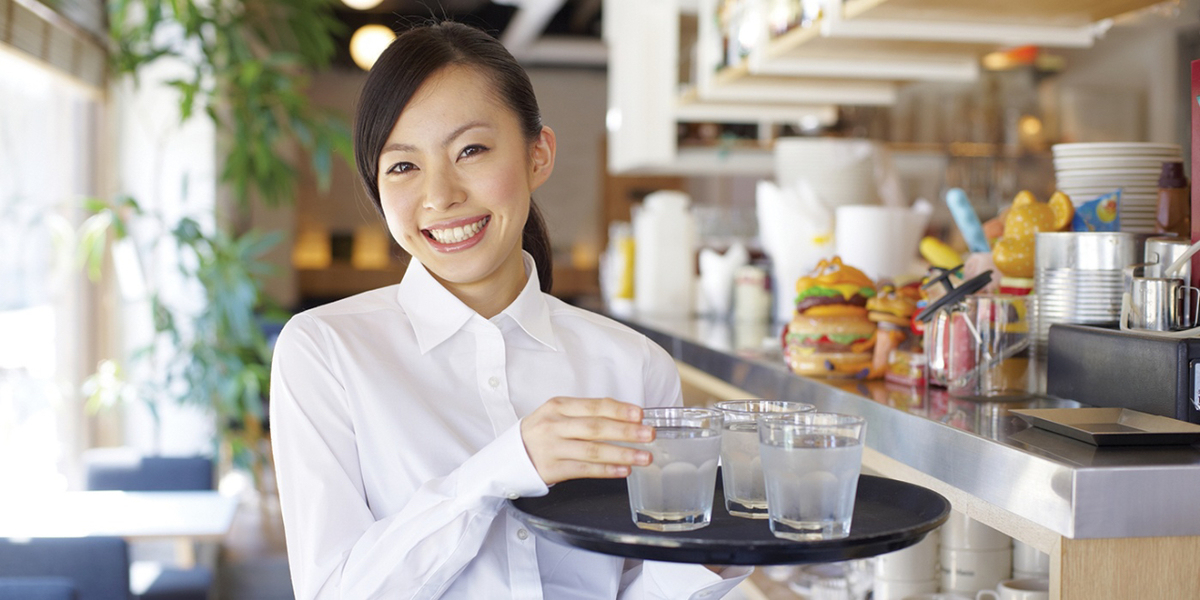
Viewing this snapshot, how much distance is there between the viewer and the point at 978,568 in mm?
1643

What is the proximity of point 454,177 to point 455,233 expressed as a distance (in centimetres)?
7

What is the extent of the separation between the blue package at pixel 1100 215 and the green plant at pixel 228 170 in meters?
2.86

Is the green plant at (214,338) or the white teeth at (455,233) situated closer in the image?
the white teeth at (455,233)

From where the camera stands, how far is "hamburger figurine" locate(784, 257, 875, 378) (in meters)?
1.92

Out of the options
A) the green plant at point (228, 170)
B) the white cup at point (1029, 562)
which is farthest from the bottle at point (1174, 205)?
the green plant at point (228, 170)

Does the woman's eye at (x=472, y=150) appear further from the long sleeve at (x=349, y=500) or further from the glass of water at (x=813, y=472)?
the glass of water at (x=813, y=472)

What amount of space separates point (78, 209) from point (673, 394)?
149 inches

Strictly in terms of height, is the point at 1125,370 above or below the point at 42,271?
below

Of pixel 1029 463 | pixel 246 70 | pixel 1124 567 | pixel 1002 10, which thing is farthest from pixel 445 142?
pixel 246 70

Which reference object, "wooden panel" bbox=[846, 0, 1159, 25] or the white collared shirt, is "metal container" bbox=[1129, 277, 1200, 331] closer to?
the white collared shirt

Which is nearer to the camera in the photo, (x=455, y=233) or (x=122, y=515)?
(x=455, y=233)

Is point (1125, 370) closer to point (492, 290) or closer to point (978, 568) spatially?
point (978, 568)

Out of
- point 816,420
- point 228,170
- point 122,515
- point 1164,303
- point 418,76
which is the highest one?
point 228,170

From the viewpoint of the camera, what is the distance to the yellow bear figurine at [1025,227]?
172 cm
